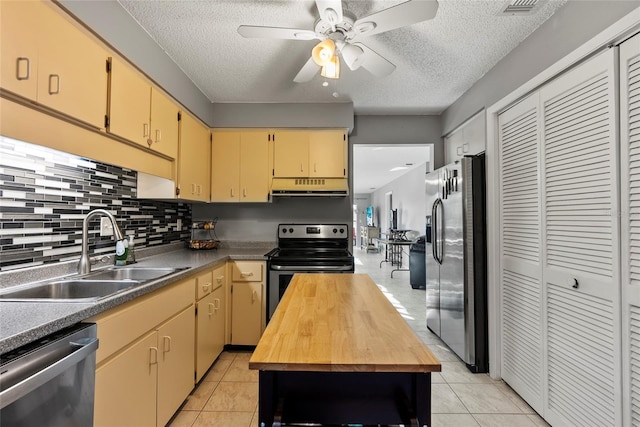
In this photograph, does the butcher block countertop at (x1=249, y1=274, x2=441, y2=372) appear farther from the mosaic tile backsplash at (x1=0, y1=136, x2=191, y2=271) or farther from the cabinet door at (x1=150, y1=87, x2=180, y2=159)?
the cabinet door at (x1=150, y1=87, x2=180, y2=159)

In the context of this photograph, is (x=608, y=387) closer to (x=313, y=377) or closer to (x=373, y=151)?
(x=313, y=377)

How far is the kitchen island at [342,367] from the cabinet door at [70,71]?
4.33ft

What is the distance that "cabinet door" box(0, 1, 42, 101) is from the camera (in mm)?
1066

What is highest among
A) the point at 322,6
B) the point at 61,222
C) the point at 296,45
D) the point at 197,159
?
the point at 296,45

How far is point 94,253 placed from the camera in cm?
190

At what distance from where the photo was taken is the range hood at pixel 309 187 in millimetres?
3156

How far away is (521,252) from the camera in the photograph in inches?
80.9

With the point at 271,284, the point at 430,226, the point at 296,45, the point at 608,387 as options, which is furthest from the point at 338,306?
the point at 430,226

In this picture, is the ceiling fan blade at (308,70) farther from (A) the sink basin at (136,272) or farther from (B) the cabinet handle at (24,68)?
(A) the sink basin at (136,272)

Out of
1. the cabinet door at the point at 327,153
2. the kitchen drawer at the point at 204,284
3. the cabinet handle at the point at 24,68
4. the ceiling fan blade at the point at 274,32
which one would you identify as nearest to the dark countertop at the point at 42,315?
the kitchen drawer at the point at 204,284

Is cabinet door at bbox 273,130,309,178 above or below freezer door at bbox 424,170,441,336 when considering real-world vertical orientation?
above

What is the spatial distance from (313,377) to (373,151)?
16.5 feet

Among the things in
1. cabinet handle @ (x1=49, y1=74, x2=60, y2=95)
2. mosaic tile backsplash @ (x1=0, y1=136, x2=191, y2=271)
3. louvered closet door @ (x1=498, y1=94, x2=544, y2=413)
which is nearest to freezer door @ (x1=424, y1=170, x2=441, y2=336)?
louvered closet door @ (x1=498, y1=94, x2=544, y2=413)

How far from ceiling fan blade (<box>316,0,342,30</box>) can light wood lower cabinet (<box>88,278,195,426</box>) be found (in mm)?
1690
